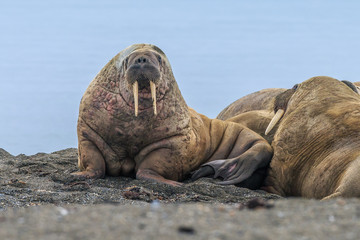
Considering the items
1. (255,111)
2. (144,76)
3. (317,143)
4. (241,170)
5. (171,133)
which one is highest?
(144,76)

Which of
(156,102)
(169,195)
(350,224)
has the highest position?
(156,102)

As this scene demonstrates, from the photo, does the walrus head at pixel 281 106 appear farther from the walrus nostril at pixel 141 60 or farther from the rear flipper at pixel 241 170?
the walrus nostril at pixel 141 60

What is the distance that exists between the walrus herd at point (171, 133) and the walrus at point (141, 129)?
0.01 meters

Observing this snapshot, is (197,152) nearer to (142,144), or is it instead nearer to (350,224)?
(142,144)

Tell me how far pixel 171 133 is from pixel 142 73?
96cm

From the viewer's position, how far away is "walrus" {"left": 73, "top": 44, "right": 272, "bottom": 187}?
7.49 metres

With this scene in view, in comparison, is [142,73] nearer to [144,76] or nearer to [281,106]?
[144,76]

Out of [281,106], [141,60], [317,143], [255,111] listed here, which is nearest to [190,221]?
[317,143]

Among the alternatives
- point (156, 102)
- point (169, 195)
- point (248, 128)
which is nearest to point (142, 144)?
point (156, 102)

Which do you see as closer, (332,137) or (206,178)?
(332,137)

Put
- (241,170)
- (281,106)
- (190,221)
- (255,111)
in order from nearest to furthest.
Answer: (190,221) → (241,170) → (281,106) → (255,111)

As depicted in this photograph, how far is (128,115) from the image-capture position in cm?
754

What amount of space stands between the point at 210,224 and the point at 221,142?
5.87 metres

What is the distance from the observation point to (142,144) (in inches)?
300
